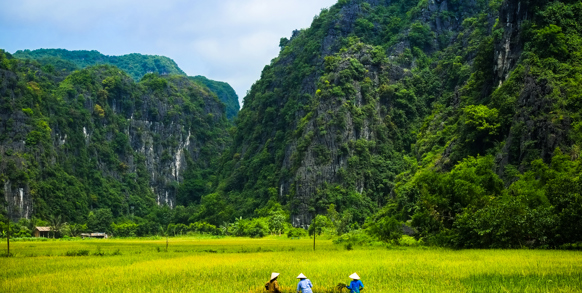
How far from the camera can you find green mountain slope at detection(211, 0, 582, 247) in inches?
1474

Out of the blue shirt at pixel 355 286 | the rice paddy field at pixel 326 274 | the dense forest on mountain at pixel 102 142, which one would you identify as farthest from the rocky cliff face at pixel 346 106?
the blue shirt at pixel 355 286

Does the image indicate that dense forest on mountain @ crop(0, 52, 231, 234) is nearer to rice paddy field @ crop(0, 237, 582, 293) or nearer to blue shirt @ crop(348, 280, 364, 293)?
rice paddy field @ crop(0, 237, 582, 293)

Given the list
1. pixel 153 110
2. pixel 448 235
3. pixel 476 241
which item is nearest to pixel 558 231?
pixel 476 241

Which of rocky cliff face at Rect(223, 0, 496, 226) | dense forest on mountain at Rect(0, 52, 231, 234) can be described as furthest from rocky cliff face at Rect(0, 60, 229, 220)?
rocky cliff face at Rect(223, 0, 496, 226)

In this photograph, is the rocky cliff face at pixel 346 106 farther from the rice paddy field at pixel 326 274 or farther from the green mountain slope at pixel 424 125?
the rice paddy field at pixel 326 274

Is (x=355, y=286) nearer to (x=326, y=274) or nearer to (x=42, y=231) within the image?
(x=326, y=274)

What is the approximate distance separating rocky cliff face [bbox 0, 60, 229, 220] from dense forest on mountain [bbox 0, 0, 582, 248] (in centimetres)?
381

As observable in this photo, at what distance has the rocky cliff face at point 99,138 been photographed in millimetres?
99500

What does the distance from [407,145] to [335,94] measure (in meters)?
13.6

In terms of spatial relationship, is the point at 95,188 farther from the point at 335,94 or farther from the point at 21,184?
the point at 335,94

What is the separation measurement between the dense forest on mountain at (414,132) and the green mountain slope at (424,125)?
0.15 meters

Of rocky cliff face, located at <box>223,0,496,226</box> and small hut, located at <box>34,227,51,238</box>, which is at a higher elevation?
rocky cliff face, located at <box>223,0,496,226</box>

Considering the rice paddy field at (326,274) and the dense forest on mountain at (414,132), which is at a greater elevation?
the dense forest on mountain at (414,132)

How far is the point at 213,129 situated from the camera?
497 ft
